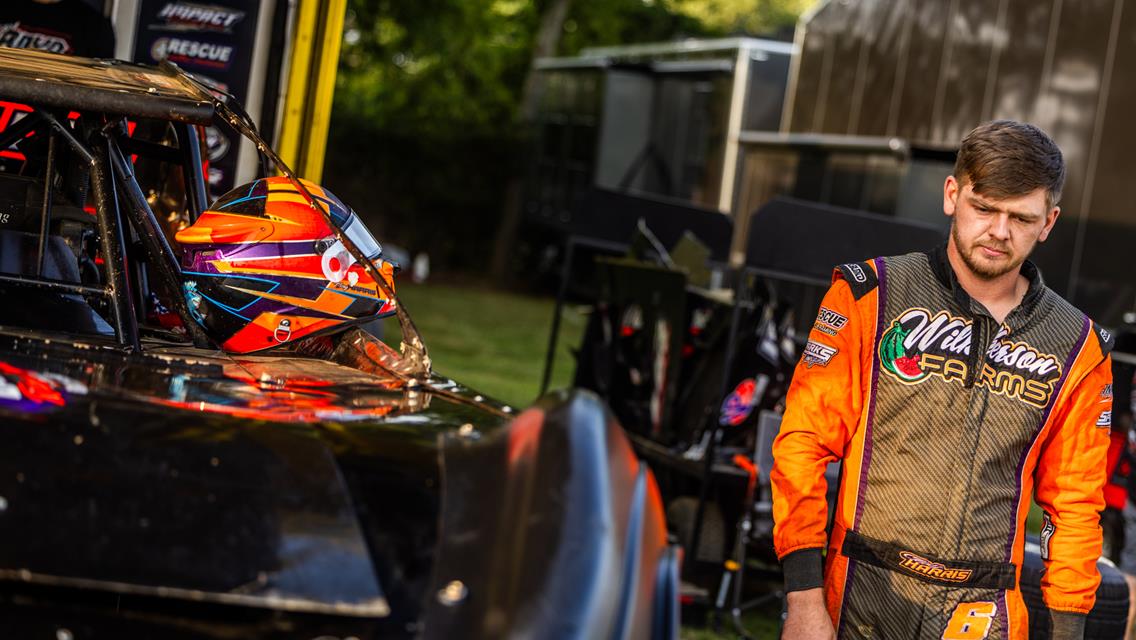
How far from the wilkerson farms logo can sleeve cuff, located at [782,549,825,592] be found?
439mm

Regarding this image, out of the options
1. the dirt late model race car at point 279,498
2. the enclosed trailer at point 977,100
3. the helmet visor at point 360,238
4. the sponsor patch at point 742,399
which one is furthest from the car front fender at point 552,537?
the enclosed trailer at point 977,100

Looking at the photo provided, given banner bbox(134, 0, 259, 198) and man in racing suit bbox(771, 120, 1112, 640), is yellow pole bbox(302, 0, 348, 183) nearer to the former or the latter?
banner bbox(134, 0, 259, 198)

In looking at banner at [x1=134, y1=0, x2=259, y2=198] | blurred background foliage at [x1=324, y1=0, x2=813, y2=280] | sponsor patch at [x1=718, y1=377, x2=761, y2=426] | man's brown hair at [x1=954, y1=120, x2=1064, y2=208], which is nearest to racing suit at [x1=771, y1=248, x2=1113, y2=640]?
man's brown hair at [x1=954, y1=120, x2=1064, y2=208]

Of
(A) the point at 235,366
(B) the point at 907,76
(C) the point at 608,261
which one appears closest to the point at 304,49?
(C) the point at 608,261

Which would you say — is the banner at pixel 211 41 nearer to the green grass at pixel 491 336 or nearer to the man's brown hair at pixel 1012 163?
the green grass at pixel 491 336

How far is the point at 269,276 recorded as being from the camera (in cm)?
333

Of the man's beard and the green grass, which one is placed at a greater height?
the man's beard

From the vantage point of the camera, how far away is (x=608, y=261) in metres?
7.45

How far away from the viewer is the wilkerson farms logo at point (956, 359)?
2.94m

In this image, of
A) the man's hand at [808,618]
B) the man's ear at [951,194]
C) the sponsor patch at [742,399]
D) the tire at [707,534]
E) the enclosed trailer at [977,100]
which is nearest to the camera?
the man's hand at [808,618]

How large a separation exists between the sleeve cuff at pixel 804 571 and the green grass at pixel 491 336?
5033 mm

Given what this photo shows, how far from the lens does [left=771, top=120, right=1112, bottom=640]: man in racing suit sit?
2898mm

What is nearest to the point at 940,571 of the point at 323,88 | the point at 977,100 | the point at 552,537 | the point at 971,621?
the point at 971,621

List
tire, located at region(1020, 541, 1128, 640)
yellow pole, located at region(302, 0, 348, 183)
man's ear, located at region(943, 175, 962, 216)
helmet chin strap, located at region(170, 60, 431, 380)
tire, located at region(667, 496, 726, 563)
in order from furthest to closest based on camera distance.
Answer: yellow pole, located at region(302, 0, 348, 183)
tire, located at region(667, 496, 726, 563)
tire, located at region(1020, 541, 1128, 640)
helmet chin strap, located at region(170, 60, 431, 380)
man's ear, located at region(943, 175, 962, 216)
